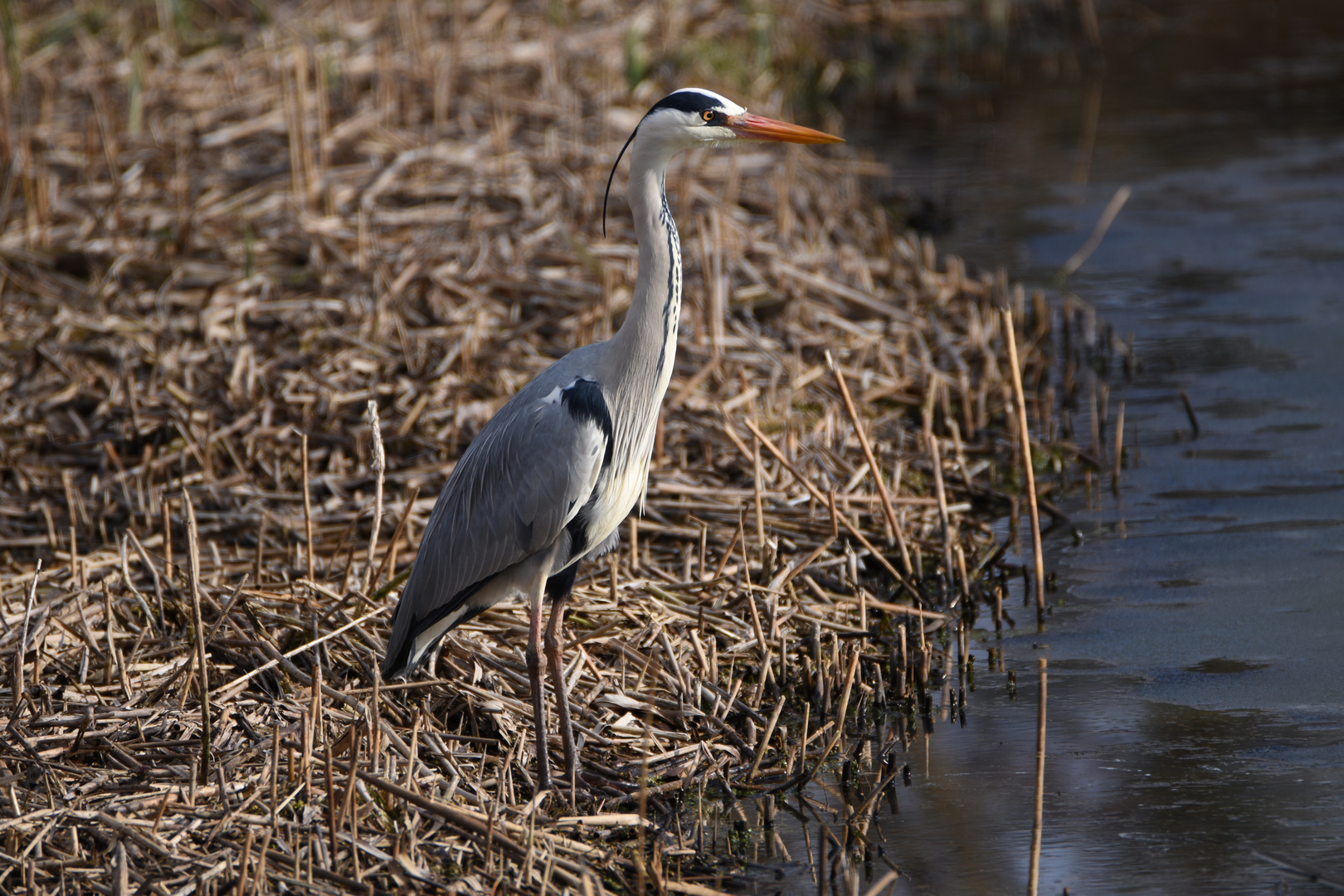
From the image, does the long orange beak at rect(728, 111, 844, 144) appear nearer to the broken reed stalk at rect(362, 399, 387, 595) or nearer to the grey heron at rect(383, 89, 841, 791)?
the grey heron at rect(383, 89, 841, 791)

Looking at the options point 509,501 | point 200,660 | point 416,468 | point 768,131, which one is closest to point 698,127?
point 768,131

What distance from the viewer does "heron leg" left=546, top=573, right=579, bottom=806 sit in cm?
411

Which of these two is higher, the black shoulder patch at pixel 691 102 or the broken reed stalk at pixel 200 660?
the black shoulder patch at pixel 691 102

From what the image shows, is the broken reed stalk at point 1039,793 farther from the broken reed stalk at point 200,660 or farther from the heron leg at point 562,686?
the broken reed stalk at point 200,660

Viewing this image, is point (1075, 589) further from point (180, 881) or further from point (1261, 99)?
point (1261, 99)

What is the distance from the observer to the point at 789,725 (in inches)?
179

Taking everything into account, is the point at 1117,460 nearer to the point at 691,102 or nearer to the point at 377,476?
the point at 691,102

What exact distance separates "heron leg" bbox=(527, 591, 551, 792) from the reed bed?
0.08 metres

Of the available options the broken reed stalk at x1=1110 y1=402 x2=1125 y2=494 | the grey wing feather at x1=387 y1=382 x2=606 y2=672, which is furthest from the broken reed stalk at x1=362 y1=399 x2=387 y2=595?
the broken reed stalk at x1=1110 y1=402 x2=1125 y2=494

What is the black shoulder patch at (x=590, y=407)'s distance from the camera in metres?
4.21

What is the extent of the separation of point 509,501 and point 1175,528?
2952mm

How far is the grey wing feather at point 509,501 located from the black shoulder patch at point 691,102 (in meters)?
0.94

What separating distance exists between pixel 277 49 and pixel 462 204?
2.85 meters

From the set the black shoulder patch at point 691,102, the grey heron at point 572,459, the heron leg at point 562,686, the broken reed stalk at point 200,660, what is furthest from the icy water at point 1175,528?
the black shoulder patch at point 691,102
